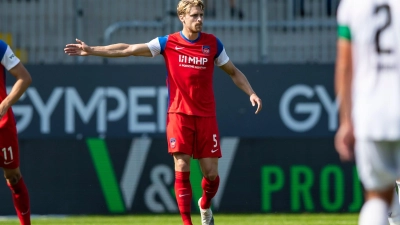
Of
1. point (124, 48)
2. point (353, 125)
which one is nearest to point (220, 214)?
point (124, 48)

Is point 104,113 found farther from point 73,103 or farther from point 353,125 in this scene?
point 353,125

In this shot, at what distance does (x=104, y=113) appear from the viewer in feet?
39.7

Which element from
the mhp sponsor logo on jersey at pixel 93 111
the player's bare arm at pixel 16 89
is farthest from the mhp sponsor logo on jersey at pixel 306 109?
the player's bare arm at pixel 16 89

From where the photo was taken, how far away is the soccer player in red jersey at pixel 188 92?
24.9ft

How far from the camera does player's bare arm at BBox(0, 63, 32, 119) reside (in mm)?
7031

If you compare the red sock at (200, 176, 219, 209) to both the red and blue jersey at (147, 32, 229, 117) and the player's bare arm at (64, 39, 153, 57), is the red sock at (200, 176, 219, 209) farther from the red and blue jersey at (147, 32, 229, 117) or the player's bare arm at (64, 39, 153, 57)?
the player's bare arm at (64, 39, 153, 57)

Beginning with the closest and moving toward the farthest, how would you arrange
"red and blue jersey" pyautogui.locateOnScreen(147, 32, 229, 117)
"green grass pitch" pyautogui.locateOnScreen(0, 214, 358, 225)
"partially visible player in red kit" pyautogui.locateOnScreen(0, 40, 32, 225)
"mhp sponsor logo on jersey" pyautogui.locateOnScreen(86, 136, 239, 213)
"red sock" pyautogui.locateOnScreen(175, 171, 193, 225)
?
"partially visible player in red kit" pyautogui.locateOnScreen(0, 40, 32, 225), "red sock" pyautogui.locateOnScreen(175, 171, 193, 225), "red and blue jersey" pyautogui.locateOnScreen(147, 32, 229, 117), "green grass pitch" pyautogui.locateOnScreen(0, 214, 358, 225), "mhp sponsor logo on jersey" pyautogui.locateOnScreen(86, 136, 239, 213)

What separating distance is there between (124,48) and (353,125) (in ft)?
11.9

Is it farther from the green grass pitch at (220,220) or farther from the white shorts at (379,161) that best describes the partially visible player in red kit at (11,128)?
the white shorts at (379,161)

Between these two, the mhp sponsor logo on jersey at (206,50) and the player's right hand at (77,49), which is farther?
the mhp sponsor logo on jersey at (206,50)

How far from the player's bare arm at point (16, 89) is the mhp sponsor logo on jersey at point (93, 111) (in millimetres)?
4802

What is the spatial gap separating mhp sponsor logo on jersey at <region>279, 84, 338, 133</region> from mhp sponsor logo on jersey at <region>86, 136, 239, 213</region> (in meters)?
1.25

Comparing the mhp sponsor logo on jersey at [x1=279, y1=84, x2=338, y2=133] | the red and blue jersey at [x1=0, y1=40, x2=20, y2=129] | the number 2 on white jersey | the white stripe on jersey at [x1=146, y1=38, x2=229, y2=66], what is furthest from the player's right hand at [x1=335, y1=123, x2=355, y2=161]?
the mhp sponsor logo on jersey at [x1=279, y1=84, x2=338, y2=133]

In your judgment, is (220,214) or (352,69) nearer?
(352,69)
